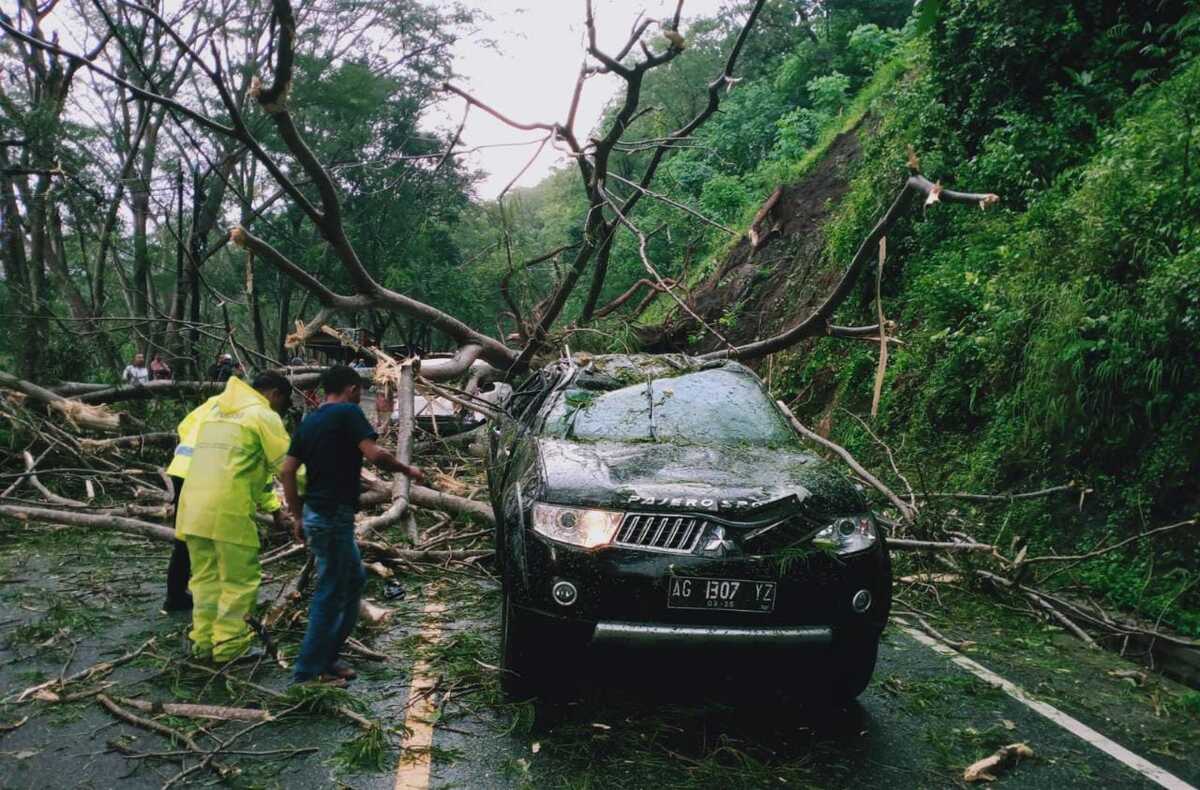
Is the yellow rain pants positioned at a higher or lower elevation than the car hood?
lower

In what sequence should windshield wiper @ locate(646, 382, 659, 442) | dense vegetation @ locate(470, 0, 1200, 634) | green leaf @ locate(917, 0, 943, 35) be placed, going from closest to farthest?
green leaf @ locate(917, 0, 943, 35) < windshield wiper @ locate(646, 382, 659, 442) < dense vegetation @ locate(470, 0, 1200, 634)

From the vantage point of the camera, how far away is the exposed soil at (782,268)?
16672 mm

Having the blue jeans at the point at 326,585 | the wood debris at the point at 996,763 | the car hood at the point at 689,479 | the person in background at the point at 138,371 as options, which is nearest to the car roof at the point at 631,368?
the car hood at the point at 689,479

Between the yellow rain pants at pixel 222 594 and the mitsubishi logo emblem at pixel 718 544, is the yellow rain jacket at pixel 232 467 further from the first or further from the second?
the mitsubishi logo emblem at pixel 718 544

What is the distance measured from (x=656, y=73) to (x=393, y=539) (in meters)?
39.8

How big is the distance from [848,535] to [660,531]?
945 mm

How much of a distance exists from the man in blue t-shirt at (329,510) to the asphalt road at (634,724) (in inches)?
13.8

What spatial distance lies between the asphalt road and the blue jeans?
0.28m

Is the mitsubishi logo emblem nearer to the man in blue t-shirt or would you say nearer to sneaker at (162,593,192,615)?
the man in blue t-shirt

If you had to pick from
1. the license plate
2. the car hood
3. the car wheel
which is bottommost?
the car wheel

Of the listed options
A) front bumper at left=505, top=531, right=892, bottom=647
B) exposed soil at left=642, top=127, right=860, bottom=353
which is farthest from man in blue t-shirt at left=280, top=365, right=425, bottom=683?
exposed soil at left=642, top=127, right=860, bottom=353

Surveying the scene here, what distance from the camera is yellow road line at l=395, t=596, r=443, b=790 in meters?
3.64

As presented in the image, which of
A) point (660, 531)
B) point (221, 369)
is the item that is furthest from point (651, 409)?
point (221, 369)

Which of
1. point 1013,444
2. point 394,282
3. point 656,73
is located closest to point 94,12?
point 394,282
